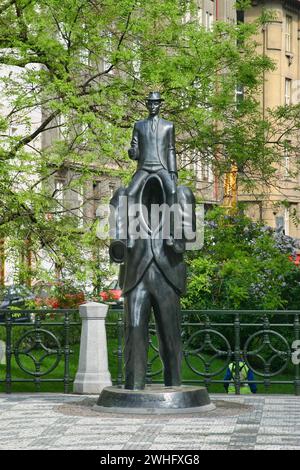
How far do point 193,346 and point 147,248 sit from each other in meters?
13.3

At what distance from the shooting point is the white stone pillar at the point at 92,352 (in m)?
18.6

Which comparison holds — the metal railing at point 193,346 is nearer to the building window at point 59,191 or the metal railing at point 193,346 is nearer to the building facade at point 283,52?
the building window at point 59,191

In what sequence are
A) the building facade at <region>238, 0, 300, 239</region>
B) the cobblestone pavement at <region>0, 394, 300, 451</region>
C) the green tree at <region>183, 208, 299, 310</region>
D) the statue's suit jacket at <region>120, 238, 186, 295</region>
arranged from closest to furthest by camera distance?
the cobblestone pavement at <region>0, 394, 300, 451</region>
the statue's suit jacket at <region>120, 238, 186, 295</region>
the green tree at <region>183, 208, 299, 310</region>
the building facade at <region>238, 0, 300, 239</region>

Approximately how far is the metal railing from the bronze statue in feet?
8.74

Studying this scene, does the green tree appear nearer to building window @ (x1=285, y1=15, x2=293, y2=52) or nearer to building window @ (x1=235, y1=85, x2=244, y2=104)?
building window @ (x1=235, y1=85, x2=244, y2=104)

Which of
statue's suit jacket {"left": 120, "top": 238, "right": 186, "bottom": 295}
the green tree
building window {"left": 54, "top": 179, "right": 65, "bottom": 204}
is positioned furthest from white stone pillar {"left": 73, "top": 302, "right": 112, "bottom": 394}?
the green tree

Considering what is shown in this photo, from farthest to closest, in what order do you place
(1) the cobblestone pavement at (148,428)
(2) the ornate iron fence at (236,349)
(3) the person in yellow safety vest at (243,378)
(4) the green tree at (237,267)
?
1. (4) the green tree at (237,267)
2. (3) the person in yellow safety vest at (243,378)
3. (2) the ornate iron fence at (236,349)
4. (1) the cobblestone pavement at (148,428)

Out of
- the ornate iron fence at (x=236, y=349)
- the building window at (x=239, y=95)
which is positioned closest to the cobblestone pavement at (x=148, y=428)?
the ornate iron fence at (x=236, y=349)

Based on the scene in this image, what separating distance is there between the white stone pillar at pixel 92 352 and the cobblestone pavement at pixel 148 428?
4.89ft

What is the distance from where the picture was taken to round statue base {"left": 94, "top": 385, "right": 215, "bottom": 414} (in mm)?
14891

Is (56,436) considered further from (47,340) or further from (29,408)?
(47,340)

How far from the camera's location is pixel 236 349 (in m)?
18.6

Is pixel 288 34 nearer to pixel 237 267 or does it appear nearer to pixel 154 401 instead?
pixel 237 267
